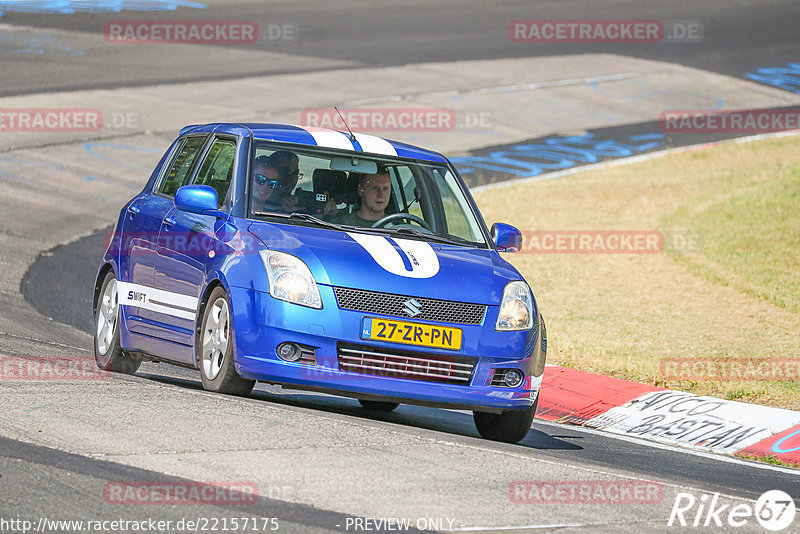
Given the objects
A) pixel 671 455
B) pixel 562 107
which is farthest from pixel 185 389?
pixel 562 107

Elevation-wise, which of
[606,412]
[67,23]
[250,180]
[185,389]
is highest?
[67,23]

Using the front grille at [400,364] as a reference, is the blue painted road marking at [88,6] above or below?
above

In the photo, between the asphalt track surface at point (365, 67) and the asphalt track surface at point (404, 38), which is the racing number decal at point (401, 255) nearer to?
the asphalt track surface at point (365, 67)

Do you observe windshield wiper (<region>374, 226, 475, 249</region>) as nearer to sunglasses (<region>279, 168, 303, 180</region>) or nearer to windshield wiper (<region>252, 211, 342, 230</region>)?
windshield wiper (<region>252, 211, 342, 230</region>)

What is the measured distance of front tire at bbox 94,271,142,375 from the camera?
9.30 metres

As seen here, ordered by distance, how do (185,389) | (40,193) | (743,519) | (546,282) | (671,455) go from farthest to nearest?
(40,193), (546,282), (671,455), (185,389), (743,519)

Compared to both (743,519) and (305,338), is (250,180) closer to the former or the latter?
(305,338)

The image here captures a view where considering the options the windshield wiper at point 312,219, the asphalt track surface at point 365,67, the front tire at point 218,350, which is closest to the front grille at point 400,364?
the asphalt track surface at point 365,67

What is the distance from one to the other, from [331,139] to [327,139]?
1.6 inches

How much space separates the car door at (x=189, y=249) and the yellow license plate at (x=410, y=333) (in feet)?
3.75

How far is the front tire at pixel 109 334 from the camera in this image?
9.30m

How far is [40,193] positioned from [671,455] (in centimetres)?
1246

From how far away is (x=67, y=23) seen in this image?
104ft

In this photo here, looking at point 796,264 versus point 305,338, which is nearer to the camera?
point 305,338
